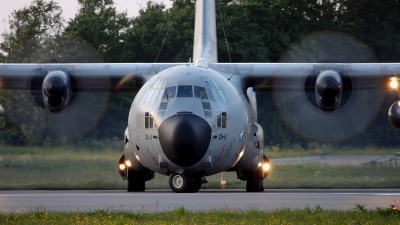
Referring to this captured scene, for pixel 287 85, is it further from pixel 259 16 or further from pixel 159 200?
pixel 259 16

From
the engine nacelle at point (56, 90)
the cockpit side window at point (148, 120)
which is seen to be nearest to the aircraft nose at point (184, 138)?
the cockpit side window at point (148, 120)

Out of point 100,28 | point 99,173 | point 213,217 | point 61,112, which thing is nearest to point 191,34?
point 100,28

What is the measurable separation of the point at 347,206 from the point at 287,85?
27.1 feet

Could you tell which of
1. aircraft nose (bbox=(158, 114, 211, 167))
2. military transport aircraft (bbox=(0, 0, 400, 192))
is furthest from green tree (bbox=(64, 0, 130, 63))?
aircraft nose (bbox=(158, 114, 211, 167))

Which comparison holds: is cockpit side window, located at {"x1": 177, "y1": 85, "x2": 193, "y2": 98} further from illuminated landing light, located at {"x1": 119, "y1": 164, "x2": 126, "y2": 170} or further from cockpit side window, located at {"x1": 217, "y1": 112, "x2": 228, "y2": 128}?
illuminated landing light, located at {"x1": 119, "y1": 164, "x2": 126, "y2": 170}

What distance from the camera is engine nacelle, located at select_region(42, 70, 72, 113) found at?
20469mm

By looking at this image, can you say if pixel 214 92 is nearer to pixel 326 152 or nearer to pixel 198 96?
pixel 198 96

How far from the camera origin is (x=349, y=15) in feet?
157

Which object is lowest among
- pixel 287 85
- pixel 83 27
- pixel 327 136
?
pixel 327 136

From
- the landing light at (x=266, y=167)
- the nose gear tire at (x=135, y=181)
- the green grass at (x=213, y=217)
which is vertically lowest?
the nose gear tire at (x=135, y=181)

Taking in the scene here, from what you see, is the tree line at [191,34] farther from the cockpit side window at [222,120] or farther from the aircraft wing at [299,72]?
the cockpit side window at [222,120]

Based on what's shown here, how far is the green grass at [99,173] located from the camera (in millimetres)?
24562

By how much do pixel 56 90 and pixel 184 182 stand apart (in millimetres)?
5233

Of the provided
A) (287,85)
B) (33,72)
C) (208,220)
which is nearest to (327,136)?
(287,85)
